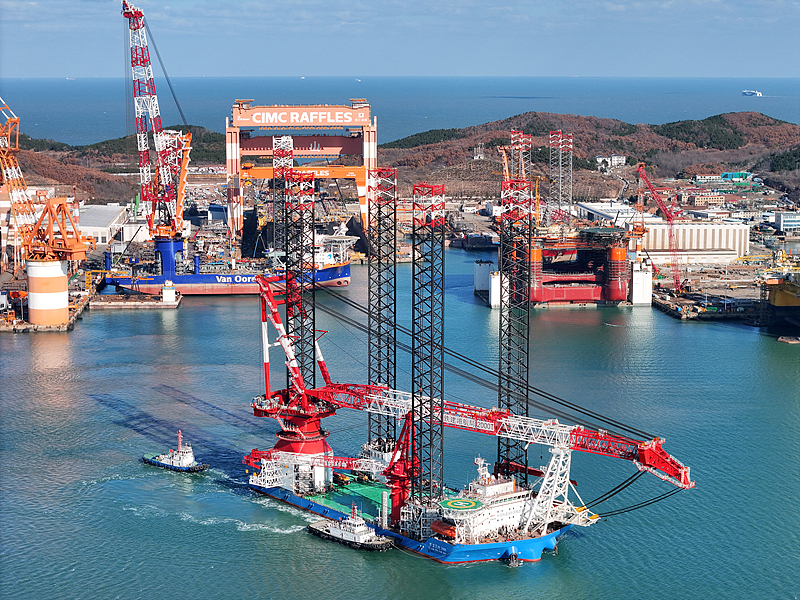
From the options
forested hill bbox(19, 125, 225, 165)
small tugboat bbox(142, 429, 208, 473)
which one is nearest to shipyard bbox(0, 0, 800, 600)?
small tugboat bbox(142, 429, 208, 473)

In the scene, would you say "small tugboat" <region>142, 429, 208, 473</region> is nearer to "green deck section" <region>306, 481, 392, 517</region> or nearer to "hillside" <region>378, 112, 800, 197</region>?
"green deck section" <region>306, 481, 392, 517</region>

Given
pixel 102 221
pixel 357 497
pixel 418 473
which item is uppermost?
pixel 102 221

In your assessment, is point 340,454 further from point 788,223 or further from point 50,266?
point 788,223

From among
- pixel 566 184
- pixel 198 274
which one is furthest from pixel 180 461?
pixel 566 184

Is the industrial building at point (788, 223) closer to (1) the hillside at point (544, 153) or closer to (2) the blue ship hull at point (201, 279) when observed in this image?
(1) the hillside at point (544, 153)

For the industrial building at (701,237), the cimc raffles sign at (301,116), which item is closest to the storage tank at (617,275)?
the industrial building at (701,237)

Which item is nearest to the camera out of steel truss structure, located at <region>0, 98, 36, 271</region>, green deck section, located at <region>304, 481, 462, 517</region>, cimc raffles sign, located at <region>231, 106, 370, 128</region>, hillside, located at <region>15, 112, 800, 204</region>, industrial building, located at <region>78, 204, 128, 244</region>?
green deck section, located at <region>304, 481, 462, 517</region>
